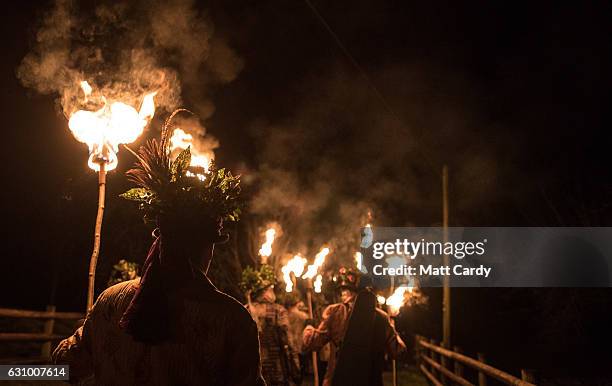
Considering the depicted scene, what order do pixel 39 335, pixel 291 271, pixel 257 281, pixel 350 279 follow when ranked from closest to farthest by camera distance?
pixel 350 279, pixel 257 281, pixel 39 335, pixel 291 271

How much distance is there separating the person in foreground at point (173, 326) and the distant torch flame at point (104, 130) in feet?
7.26

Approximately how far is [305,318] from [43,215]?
13.9 meters

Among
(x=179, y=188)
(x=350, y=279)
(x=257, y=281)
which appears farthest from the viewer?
A: (x=257, y=281)

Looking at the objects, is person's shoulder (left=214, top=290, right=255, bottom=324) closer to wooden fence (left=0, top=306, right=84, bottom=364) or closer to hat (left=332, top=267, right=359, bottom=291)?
hat (left=332, top=267, right=359, bottom=291)

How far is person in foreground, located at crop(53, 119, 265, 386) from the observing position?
2.05 meters

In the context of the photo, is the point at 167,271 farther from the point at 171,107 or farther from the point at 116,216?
the point at 116,216

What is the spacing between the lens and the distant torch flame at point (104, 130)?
14.4ft


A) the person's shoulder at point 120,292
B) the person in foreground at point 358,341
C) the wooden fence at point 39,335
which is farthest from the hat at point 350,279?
A: the wooden fence at point 39,335

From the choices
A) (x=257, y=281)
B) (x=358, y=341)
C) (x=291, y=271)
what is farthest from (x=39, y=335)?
(x=358, y=341)

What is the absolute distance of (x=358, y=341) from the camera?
4805 millimetres

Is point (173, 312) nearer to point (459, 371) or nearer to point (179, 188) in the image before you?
point (179, 188)

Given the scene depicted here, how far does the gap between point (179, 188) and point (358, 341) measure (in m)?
2.87

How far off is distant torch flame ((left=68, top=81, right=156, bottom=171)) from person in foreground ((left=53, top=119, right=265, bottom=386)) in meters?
2.21

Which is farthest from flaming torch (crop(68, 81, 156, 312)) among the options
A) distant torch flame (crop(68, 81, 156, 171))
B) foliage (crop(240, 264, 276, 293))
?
foliage (crop(240, 264, 276, 293))
